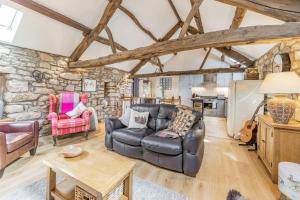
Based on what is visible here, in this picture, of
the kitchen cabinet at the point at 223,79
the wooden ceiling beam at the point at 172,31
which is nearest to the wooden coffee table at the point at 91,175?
the wooden ceiling beam at the point at 172,31

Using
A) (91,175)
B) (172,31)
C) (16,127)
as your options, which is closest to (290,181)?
(91,175)

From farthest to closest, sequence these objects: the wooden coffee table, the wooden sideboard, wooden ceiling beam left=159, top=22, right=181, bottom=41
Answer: wooden ceiling beam left=159, top=22, right=181, bottom=41 → the wooden sideboard → the wooden coffee table

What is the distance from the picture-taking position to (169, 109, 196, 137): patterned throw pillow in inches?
97.7

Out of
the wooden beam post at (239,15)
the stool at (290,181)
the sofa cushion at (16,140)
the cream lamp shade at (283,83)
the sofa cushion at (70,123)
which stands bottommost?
the stool at (290,181)

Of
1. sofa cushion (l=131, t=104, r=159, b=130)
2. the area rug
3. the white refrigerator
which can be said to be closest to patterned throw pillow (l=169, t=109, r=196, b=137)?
sofa cushion (l=131, t=104, r=159, b=130)

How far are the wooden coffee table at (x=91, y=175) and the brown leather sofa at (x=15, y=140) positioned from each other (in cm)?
99

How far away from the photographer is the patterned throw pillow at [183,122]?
248 cm

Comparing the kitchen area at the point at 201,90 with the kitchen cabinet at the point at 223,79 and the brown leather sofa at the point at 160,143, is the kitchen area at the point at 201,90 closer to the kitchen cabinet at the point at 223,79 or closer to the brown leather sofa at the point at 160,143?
the kitchen cabinet at the point at 223,79

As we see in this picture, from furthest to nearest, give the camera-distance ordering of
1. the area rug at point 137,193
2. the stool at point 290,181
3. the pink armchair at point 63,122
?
1. the pink armchair at point 63,122
2. the area rug at point 137,193
3. the stool at point 290,181

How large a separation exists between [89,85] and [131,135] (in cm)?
330

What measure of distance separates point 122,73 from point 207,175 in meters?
5.69

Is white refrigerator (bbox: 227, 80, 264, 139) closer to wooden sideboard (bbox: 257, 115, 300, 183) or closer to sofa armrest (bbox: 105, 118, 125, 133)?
wooden sideboard (bbox: 257, 115, 300, 183)

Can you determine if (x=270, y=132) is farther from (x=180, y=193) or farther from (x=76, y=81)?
(x=76, y=81)

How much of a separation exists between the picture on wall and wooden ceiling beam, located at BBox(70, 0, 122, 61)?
85 centimetres
